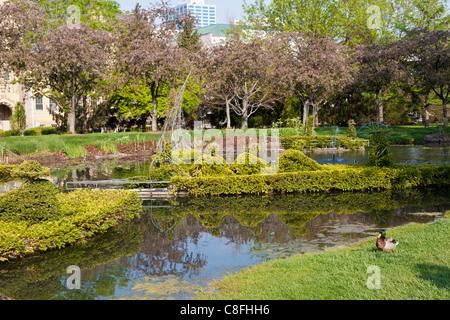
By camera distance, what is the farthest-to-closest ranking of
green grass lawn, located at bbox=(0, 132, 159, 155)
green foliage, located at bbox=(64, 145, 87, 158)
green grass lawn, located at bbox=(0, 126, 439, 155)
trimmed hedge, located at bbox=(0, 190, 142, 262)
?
green foliage, located at bbox=(64, 145, 87, 158) < green grass lawn, located at bbox=(0, 126, 439, 155) < green grass lawn, located at bbox=(0, 132, 159, 155) < trimmed hedge, located at bbox=(0, 190, 142, 262)

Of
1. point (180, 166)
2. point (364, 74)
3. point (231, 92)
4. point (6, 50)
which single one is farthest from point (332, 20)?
point (180, 166)

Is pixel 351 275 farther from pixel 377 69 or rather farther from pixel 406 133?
pixel 377 69

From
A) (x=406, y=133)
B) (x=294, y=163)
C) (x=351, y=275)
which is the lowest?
(x=351, y=275)

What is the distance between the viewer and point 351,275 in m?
6.04

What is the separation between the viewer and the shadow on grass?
18.2 feet

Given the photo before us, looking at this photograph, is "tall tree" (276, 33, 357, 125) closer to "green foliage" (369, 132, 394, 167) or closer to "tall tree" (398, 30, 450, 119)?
"tall tree" (398, 30, 450, 119)

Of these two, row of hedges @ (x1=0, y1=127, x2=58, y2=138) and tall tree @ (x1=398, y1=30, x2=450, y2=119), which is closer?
row of hedges @ (x1=0, y1=127, x2=58, y2=138)

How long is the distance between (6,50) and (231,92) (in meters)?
17.8

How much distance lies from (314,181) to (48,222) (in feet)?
28.3

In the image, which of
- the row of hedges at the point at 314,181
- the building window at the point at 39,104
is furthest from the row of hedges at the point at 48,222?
the building window at the point at 39,104

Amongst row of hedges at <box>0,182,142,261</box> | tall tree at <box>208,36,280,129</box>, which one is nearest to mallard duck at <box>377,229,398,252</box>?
row of hedges at <box>0,182,142,261</box>

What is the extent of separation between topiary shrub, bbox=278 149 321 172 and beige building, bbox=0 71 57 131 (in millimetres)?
33242

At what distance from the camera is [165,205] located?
42.3 feet

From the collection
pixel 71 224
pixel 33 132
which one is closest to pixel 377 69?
pixel 33 132
